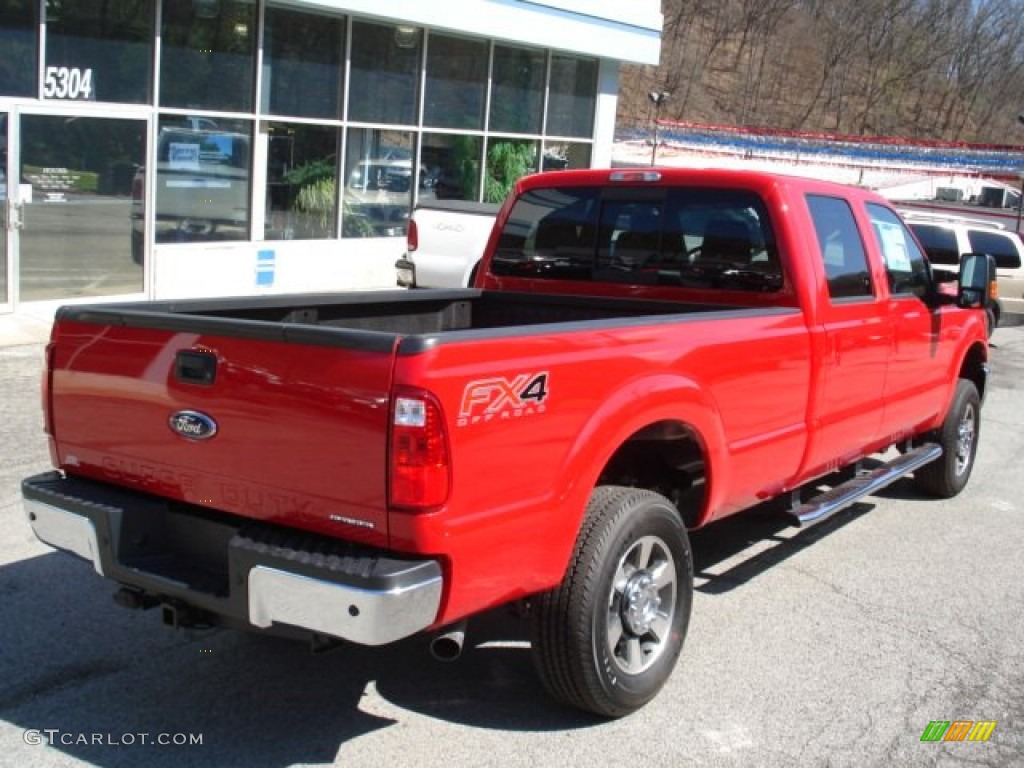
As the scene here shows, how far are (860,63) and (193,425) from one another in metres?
85.6

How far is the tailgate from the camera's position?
10.5ft

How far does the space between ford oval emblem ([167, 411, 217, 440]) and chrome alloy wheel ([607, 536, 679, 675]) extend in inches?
56.2

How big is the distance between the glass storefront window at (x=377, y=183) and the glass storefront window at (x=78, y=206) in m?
3.61

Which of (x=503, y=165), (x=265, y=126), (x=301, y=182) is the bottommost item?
(x=301, y=182)

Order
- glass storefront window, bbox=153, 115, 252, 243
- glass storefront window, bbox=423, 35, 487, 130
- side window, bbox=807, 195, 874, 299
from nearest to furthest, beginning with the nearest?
side window, bbox=807, 195, 874, 299, glass storefront window, bbox=153, 115, 252, 243, glass storefront window, bbox=423, 35, 487, 130

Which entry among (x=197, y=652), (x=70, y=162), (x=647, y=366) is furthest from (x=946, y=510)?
(x=70, y=162)

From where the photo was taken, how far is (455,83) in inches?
659

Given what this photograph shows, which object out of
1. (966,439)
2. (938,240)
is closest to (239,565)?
(966,439)

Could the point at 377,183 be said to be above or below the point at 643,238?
above

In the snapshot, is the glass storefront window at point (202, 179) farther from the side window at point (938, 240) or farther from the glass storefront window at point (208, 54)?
the side window at point (938, 240)

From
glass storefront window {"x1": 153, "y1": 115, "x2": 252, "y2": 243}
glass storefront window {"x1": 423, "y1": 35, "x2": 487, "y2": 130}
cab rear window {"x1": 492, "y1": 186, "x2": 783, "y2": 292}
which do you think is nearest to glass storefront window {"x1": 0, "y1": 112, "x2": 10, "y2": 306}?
glass storefront window {"x1": 153, "y1": 115, "x2": 252, "y2": 243}

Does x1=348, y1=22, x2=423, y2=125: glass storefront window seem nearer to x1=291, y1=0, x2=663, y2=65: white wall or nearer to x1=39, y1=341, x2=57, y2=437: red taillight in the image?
x1=291, y1=0, x2=663, y2=65: white wall

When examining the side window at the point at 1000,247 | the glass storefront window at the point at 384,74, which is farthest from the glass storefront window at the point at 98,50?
the side window at the point at 1000,247

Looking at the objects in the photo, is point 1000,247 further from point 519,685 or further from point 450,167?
point 519,685
